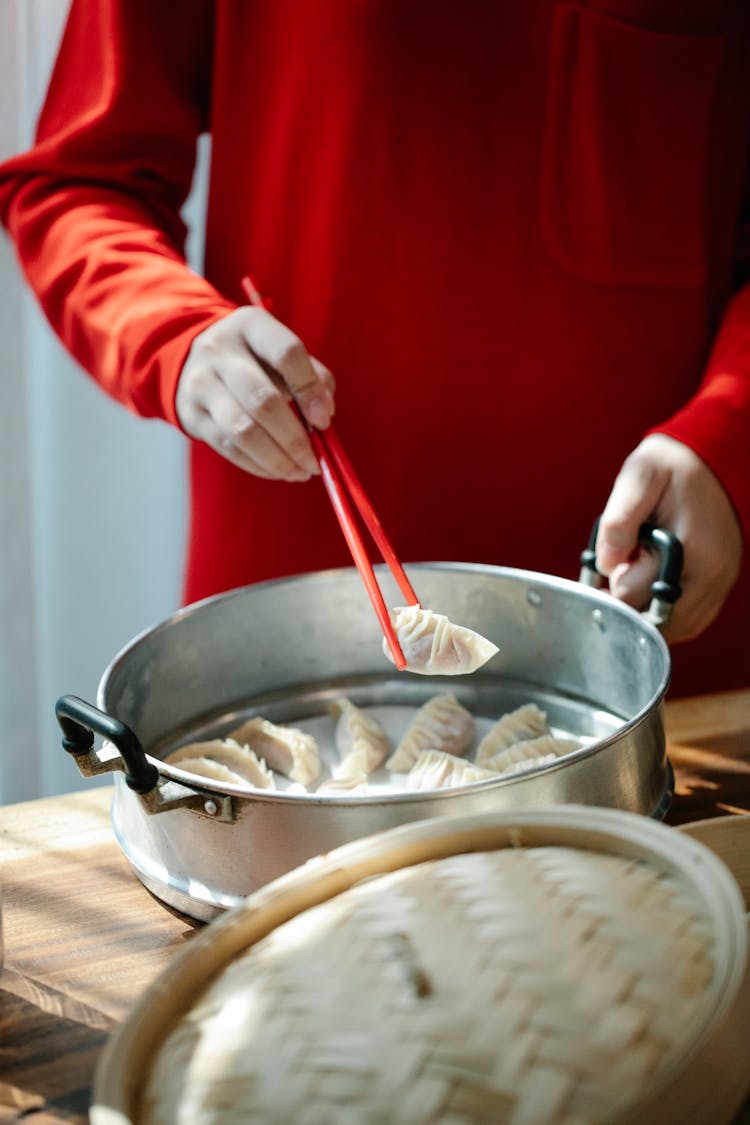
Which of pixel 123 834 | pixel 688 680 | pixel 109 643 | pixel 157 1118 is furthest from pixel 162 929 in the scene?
pixel 109 643

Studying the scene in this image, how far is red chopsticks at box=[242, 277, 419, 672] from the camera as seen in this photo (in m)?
1.13

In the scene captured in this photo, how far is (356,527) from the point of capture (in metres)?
1.24

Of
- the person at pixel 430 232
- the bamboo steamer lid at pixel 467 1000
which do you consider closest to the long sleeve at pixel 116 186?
the person at pixel 430 232

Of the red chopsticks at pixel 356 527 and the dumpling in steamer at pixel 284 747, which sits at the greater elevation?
the red chopsticks at pixel 356 527

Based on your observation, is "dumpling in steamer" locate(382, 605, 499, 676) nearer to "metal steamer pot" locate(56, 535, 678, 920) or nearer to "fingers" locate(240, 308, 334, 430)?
"metal steamer pot" locate(56, 535, 678, 920)

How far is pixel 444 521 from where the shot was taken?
5.43 feet

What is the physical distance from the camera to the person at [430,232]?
4.85ft

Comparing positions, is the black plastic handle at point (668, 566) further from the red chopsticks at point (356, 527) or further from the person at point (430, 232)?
the red chopsticks at point (356, 527)

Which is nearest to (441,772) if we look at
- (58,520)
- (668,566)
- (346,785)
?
(346,785)

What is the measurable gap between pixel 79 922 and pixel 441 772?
1.19 ft

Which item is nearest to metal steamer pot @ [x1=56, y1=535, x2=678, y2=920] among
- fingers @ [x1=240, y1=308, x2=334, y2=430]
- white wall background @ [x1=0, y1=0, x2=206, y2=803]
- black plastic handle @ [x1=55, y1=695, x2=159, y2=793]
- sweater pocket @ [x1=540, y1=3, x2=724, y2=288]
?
black plastic handle @ [x1=55, y1=695, x2=159, y2=793]

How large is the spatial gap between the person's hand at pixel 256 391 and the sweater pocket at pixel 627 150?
0.49m

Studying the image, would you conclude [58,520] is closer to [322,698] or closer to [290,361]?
[322,698]

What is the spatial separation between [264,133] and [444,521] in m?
0.57
